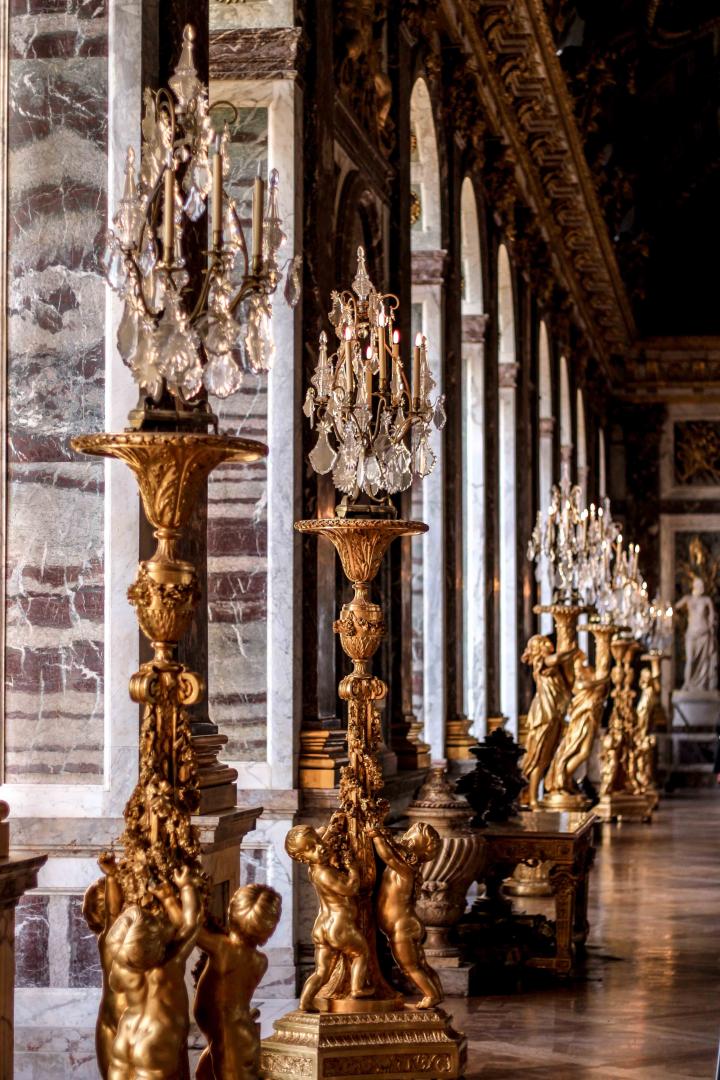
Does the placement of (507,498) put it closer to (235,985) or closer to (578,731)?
(578,731)

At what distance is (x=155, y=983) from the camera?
482 centimetres

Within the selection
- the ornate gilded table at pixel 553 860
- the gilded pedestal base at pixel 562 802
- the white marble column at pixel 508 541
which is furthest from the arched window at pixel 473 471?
the ornate gilded table at pixel 553 860

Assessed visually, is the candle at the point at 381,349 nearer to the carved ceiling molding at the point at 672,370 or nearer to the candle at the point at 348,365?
the candle at the point at 348,365

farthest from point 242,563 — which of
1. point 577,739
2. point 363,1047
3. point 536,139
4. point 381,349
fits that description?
point 536,139

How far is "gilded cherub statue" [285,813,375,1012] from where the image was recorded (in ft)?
21.0

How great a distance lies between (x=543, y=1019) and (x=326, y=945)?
246 cm

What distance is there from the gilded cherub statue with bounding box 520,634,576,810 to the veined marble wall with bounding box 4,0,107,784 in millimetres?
6415

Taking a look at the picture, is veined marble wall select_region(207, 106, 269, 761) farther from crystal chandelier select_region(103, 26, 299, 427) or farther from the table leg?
crystal chandelier select_region(103, 26, 299, 427)

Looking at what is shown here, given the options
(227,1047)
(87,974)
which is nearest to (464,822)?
(87,974)

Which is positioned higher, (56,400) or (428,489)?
(428,489)

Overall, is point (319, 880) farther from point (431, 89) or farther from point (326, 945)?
point (431, 89)

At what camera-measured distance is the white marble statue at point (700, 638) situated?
103ft

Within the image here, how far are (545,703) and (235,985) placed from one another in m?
8.37

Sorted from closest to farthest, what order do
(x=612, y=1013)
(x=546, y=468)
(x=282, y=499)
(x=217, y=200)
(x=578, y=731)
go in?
(x=217, y=200)
(x=612, y=1013)
(x=282, y=499)
(x=578, y=731)
(x=546, y=468)
